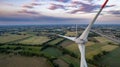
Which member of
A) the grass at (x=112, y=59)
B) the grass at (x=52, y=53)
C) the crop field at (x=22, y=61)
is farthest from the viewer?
the grass at (x=52, y=53)

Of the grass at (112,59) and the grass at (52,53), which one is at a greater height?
the grass at (52,53)

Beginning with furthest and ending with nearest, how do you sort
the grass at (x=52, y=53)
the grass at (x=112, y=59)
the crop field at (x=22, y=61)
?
the grass at (x=52, y=53) < the crop field at (x=22, y=61) < the grass at (x=112, y=59)

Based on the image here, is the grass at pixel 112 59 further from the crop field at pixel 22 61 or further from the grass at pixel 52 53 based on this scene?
the crop field at pixel 22 61

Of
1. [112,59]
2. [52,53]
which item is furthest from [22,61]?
[112,59]

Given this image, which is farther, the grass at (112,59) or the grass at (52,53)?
the grass at (52,53)

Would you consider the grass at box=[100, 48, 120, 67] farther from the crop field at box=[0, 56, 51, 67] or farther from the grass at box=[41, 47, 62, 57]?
the crop field at box=[0, 56, 51, 67]

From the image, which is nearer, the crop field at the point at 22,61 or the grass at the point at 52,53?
the crop field at the point at 22,61

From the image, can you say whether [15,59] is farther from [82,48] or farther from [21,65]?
[82,48]

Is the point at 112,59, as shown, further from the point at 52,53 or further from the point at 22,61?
the point at 22,61

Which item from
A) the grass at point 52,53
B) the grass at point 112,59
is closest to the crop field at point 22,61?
the grass at point 52,53

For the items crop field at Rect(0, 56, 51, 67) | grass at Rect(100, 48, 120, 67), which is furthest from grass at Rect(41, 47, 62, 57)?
grass at Rect(100, 48, 120, 67)
